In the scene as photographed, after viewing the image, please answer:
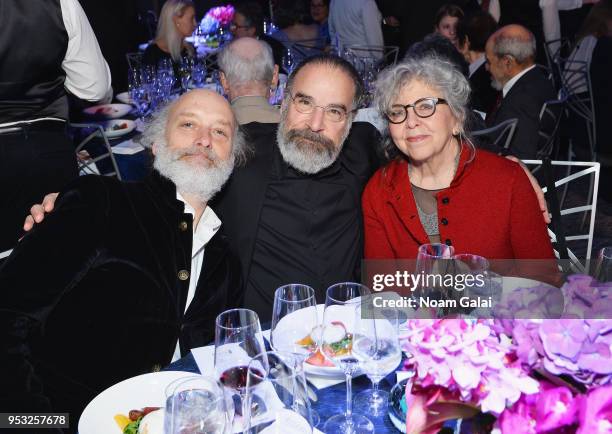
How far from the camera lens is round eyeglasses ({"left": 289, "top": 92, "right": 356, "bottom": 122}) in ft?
8.61

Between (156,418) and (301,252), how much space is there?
127 cm

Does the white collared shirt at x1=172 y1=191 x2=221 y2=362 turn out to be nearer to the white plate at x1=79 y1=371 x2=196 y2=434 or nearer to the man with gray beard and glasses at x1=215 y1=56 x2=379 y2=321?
the man with gray beard and glasses at x1=215 y1=56 x2=379 y2=321

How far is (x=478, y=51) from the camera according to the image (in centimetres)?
521

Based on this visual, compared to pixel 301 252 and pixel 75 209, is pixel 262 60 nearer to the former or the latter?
pixel 301 252

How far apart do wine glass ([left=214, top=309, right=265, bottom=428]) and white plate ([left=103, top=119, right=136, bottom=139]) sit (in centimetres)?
271

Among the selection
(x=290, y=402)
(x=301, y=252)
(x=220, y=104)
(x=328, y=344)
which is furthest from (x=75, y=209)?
(x=290, y=402)

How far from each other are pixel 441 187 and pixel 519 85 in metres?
2.05

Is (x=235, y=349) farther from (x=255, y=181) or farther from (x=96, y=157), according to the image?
(x=96, y=157)

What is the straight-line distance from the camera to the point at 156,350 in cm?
197

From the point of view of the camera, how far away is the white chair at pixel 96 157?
3.64 metres

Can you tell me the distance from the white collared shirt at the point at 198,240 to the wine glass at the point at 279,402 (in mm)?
974

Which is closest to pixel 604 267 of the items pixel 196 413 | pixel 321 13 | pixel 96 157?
pixel 196 413

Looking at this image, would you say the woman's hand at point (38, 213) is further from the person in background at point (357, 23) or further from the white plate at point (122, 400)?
the person in background at point (357, 23)

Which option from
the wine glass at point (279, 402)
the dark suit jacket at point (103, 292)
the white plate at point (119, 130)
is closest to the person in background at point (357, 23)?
the white plate at point (119, 130)
